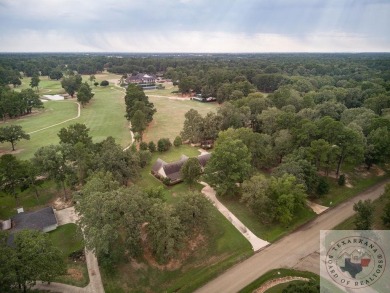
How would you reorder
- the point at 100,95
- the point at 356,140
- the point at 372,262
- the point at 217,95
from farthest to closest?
1. the point at 100,95
2. the point at 217,95
3. the point at 356,140
4. the point at 372,262

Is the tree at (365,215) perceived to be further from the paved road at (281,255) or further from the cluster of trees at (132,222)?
the cluster of trees at (132,222)

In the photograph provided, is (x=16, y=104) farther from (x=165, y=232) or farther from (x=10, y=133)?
(x=165, y=232)

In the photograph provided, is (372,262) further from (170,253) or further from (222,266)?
(170,253)

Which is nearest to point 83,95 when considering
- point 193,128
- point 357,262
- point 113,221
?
point 193,128

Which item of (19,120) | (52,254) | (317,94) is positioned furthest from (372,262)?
(19,120)

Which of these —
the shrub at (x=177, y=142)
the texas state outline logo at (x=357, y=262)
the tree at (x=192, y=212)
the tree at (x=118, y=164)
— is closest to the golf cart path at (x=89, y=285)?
the tree at (x=192, y=212)

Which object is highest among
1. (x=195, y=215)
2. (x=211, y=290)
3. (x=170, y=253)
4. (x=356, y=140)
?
(x=356, y=140)

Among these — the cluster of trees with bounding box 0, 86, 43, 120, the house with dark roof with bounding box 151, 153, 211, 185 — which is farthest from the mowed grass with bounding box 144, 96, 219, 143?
the cluster of trees with bounding box 0, 86, 43, 120

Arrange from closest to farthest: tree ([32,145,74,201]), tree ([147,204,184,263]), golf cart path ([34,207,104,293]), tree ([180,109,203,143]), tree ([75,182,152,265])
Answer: tree ([75,182,152,265]) → golf cart path ([34,207,104,293]) → tree ([147,204,184,263]) → tree ([32,145,74,201]) → tree ([180,109,203,143])

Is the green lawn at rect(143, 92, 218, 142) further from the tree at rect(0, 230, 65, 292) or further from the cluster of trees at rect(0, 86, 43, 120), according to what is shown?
the tree at rect(0, 230, 65, 292)
